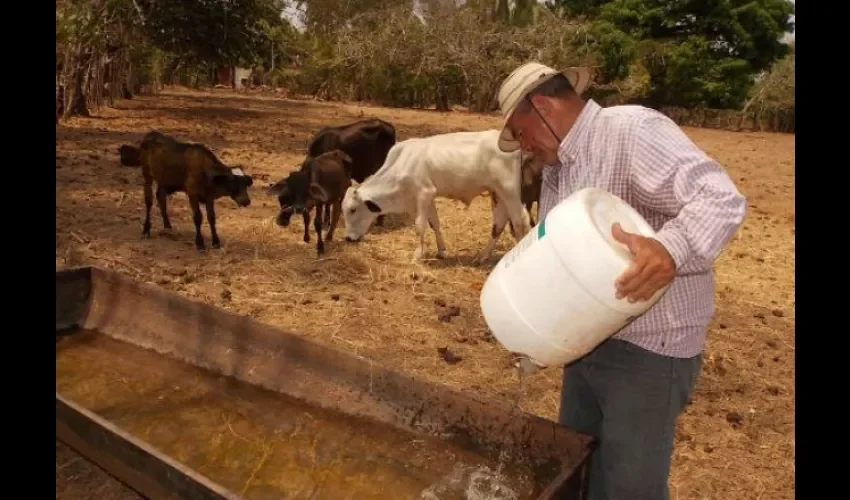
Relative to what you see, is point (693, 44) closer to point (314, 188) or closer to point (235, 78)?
point (314, 188)

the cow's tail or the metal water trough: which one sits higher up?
the cow's tail

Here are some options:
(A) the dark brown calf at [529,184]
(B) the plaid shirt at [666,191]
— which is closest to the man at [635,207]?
(B) the plaid shirt at [666,191]

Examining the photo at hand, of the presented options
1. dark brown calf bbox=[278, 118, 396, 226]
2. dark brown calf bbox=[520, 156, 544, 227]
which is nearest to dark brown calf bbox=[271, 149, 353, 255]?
dark brown calf bbox=[278, 118, 396, 226]

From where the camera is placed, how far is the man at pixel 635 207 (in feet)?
7.18

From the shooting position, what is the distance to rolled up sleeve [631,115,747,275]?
6.59ft

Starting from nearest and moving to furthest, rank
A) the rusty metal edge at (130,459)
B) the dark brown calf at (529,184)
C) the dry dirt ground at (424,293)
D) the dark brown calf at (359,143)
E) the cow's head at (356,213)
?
the rusty metal edge at (130,459)
the dry dirt ground at (424,293)
the dark brown calf at (529,184)
the cow's head at (356,213)
the dark brown calf at (359,143)

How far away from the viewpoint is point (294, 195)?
7.79m

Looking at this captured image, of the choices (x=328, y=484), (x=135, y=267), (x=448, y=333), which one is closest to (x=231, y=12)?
(x=135, y=267)

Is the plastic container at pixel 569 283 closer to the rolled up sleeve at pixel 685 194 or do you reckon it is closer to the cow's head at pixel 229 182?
the rolled up sleeve at pixel 685 194

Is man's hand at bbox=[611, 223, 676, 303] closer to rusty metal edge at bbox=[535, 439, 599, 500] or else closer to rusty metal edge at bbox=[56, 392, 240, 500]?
rusty metal edge at bbox=[535, 439, 599, 500]

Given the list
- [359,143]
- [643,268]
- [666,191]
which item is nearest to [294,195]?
[359,143]

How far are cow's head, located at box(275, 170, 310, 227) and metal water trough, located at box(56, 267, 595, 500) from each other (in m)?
2.77

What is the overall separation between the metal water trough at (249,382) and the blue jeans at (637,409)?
16cm
